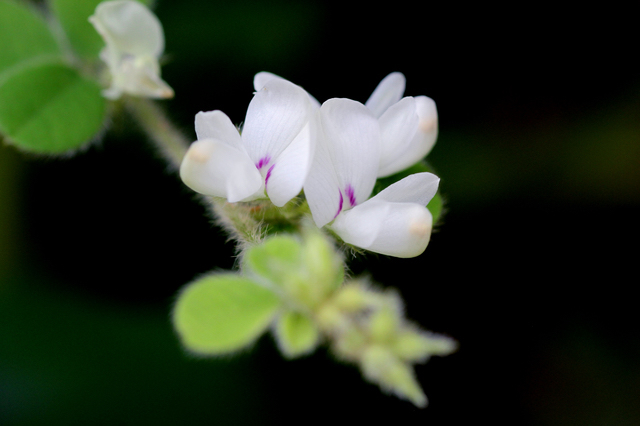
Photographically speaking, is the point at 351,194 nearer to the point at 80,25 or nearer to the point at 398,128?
the point at 398,128

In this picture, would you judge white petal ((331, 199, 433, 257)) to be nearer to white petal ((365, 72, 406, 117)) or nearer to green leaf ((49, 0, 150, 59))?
white petal ((365, 72, 406, 117))

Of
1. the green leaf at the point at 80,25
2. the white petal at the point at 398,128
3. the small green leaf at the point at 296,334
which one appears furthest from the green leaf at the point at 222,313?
the green leaf at the point at 80,25

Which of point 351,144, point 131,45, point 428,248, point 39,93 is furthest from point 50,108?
point 428,248

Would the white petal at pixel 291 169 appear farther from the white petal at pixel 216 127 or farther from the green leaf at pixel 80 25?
the green leaf at pixel 80 25

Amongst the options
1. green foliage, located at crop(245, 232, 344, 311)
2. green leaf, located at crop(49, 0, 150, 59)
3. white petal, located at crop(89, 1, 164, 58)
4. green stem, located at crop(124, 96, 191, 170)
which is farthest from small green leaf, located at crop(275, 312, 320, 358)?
green leaf, located at crop(49, 0, 150, 59)

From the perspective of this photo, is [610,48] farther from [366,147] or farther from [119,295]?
[119,295]

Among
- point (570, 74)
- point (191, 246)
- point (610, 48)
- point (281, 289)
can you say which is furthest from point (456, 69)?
point (281, 289)

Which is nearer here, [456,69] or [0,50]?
[0,50]
